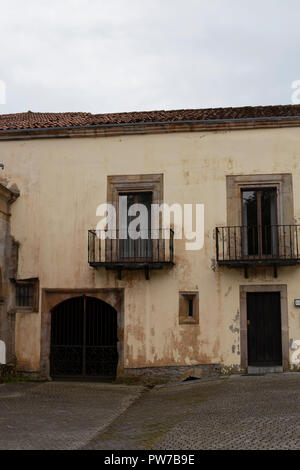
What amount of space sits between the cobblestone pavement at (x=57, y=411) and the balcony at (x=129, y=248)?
2.88 meters

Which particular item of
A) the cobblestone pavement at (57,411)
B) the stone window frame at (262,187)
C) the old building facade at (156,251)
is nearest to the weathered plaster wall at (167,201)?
the old building facade at (156,251)

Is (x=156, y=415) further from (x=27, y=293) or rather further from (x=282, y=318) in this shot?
(x=27, y=293)

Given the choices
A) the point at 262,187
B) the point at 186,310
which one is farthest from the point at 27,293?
the point at 262,187

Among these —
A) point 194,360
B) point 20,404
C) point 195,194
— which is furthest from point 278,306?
point 20,404

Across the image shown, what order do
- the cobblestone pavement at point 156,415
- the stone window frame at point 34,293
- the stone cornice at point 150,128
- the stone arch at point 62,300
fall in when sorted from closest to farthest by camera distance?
the cobblestone pavement at point 156,415 < the stone cornice at point 150,128 < the stone arch at point 62,300 < the stone window frame at point 34,293

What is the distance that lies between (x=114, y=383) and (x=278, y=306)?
4.27m

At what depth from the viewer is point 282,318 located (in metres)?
13.5

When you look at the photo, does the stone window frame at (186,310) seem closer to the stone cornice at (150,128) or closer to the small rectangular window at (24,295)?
the small rectangular window at (24,295)

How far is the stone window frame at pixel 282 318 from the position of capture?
43.7 feet

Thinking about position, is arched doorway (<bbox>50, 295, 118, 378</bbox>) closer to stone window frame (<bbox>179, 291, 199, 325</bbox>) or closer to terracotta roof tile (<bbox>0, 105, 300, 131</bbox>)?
stone window frame (<bbox>179, 291, 199, 325</bbox>)

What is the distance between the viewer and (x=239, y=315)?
1356 centimetres

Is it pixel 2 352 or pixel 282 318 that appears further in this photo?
pixel 2 352

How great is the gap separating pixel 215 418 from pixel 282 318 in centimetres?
536

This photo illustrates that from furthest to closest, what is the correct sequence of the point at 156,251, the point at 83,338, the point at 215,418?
the point at 83,338 < the point at 156,251 < the point at 215,418
